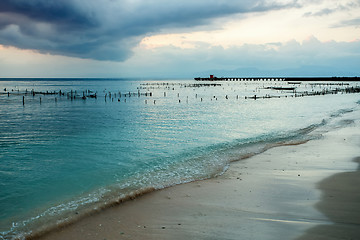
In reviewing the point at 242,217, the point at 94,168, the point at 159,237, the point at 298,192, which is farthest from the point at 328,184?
the point at 94,168

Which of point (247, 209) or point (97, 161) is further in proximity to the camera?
point (97, 161)

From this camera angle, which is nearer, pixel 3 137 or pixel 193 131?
pixel 3 137

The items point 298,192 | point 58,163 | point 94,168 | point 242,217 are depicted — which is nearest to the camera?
point 242,217

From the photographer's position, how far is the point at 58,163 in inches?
575

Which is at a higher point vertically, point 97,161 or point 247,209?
point 247,209

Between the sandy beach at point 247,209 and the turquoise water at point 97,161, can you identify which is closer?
the sandy beach at point 247,209

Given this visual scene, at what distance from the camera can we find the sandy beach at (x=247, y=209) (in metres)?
6.34

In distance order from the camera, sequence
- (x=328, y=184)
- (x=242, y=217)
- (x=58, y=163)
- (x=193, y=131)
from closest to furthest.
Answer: (x=242, y=217), (x=328, y=184), (x=58, y=163), (x=193, y=131)

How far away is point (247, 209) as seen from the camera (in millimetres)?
7637

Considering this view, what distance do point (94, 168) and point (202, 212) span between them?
7.94m

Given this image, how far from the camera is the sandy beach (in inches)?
250

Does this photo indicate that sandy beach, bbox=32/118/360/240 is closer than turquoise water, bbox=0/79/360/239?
Yes

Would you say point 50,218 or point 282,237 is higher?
point 282,237

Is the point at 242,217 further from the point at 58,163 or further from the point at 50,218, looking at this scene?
the point at 58,163
